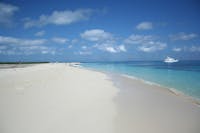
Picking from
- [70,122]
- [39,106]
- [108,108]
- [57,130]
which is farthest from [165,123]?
[39,106]

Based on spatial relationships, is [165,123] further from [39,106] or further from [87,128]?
[39,106]

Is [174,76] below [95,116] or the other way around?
below

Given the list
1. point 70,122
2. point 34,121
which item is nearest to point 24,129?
point 34,121

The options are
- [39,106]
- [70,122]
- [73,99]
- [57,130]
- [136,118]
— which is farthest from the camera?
[73,99]

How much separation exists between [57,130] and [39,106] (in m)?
2.36

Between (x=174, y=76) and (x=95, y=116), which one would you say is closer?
(x=95, y=116)

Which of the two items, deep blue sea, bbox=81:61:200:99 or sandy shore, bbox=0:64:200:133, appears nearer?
sandy shore, bbox=0:64:200:133

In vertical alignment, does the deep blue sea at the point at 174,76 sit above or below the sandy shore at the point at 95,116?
below

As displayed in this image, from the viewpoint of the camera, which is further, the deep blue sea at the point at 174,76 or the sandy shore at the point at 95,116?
the deep blue sea at the point at 174,76

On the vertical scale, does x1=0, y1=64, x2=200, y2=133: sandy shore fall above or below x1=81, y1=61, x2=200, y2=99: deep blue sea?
above

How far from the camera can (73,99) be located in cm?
759

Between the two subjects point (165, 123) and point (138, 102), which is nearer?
point (165, 123)

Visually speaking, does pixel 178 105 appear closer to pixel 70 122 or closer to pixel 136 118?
pixel 136 118

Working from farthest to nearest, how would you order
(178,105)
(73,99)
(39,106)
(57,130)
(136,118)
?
1. (73,99)
2. (178,105)
3. (39,106)
4. (136,118)
5. (57,130)
